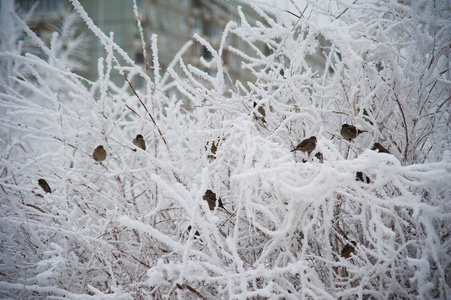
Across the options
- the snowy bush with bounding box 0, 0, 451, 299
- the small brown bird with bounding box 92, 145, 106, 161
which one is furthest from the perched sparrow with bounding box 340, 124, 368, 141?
the small brown bird with bounding box 92, 145, 106, 161

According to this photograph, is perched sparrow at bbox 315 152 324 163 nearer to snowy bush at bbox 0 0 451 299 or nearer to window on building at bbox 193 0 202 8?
snowy bush at bbox 0 0 451 299

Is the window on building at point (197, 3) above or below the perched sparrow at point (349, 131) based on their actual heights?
above

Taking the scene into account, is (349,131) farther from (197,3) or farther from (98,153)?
(197,3)

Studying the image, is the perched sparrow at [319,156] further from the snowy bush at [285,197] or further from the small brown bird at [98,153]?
the small brown bird at [98,153]

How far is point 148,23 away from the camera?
66.8 feet

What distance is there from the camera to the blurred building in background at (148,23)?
762 inches

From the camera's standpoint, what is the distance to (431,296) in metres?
1.02

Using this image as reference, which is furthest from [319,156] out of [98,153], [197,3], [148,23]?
[197,3]

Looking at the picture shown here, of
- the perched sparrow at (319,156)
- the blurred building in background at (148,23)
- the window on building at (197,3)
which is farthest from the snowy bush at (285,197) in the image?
the window on building at (197,3)

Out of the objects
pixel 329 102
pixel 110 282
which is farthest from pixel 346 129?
pixel 110 282

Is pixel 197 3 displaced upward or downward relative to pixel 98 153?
upward

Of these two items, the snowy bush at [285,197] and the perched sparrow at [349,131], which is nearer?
the snowy bush at [285,197]

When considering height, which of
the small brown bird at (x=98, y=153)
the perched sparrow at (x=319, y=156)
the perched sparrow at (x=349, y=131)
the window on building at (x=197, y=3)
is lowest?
the small brown bird at (x=98, y=153)

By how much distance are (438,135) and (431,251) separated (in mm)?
689
